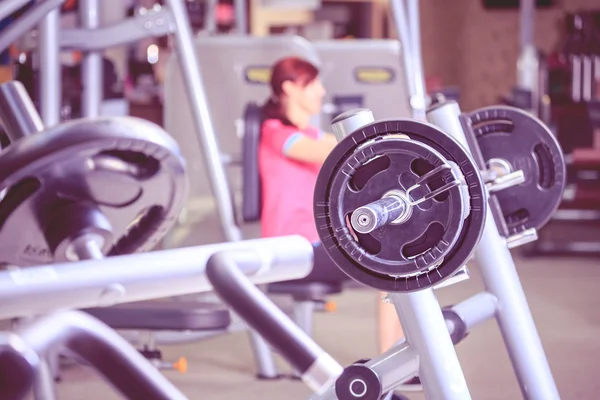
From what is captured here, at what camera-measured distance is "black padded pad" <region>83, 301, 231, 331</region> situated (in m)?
1.31

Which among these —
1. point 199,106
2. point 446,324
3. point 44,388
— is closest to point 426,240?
point 446,324

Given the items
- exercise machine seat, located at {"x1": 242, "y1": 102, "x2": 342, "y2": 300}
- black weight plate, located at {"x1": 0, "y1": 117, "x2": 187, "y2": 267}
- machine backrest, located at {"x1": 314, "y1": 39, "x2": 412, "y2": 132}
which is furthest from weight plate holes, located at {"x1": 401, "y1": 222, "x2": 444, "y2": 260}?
machine backrest, located at {"x1": 314, "y1": 39, "x2": 412, "y2": 132}

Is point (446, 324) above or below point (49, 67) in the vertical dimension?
below

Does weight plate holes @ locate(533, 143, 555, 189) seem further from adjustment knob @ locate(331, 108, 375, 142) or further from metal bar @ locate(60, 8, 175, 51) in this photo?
metal bar @ locate(60, 8, 175, 51)

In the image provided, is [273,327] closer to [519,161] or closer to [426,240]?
[426,240]

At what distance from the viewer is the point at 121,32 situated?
2.78 metres

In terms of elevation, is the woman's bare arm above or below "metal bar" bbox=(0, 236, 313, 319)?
above

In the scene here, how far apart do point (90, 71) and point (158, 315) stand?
1736mm

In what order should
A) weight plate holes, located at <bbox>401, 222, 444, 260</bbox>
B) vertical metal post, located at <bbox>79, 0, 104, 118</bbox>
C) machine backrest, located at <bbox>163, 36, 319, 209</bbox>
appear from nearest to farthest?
weight plate holes, located at <bbox>401, 222, 444, 260</bbox>
vertical metal post, located at <bbox>79, 0, 104, 118</bbox>
machine backrest, located at <bbox>163, 36, 319, 209</bbox>

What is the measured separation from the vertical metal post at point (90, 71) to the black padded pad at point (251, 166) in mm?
501

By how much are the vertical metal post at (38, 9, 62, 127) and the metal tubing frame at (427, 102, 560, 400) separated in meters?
1.38

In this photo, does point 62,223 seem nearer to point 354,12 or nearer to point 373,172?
point 373,172

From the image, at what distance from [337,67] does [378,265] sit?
2525 mm

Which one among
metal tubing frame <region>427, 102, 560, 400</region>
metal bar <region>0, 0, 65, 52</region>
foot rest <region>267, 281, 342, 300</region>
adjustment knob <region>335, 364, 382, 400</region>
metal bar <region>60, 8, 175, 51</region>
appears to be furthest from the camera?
metal bar <region>60, 8, 175, 51</region>
